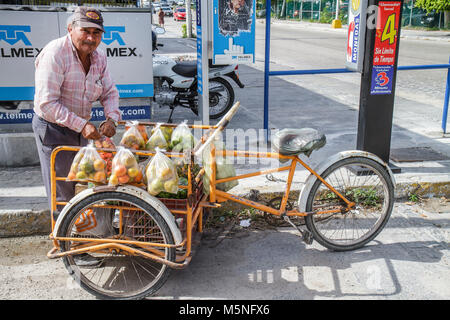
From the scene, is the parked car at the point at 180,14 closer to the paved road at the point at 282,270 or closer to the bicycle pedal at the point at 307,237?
the paved road at the point at 282,270

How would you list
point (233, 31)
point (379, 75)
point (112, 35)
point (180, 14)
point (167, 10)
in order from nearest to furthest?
point (379, 75) < point (112, 35) < point (233, 31) < point (180, 14) < point (167, 10)

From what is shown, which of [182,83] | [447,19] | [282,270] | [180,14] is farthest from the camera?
[180,14]

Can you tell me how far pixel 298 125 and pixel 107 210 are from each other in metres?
4.40

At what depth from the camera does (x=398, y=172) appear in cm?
510

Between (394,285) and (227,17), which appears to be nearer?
(394,285)

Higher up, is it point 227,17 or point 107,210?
point 227,17

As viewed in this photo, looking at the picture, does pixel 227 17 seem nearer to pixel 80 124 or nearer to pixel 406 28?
pixel 80 124

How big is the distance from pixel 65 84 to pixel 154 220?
1.22m

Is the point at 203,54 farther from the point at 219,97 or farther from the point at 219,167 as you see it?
the point at 219,97

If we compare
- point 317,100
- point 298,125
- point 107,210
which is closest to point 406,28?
point 317,100

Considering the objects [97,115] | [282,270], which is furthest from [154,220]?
[97,115]

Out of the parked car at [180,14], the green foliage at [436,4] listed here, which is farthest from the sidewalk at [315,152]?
the parked car at [180,14]

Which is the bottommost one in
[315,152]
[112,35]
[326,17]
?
[315,152]

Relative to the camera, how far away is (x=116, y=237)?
3365 mm
